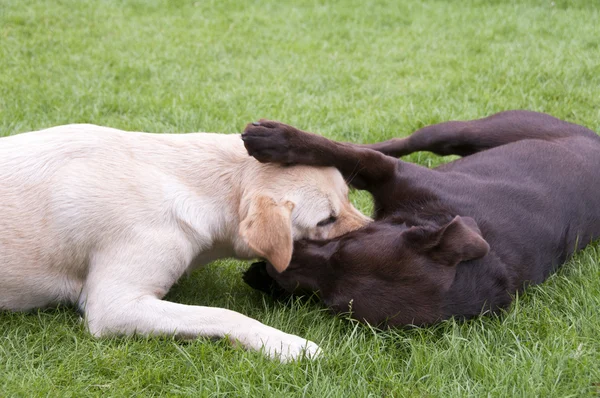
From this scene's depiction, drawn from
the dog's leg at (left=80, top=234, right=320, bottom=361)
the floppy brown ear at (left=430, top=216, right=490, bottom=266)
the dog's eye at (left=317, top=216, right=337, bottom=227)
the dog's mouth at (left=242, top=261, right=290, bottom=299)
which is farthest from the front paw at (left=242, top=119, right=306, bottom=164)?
the floppy brown ear at (left=430, top=216, right=490, bottom=266)

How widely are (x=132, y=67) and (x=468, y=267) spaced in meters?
5.35

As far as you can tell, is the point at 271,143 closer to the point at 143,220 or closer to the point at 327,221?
the point at 327,221

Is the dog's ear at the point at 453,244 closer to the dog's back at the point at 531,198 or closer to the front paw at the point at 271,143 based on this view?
the dog's back at the point at 531,198

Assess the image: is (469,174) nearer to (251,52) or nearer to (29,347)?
(29,347)

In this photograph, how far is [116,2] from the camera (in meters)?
11.0

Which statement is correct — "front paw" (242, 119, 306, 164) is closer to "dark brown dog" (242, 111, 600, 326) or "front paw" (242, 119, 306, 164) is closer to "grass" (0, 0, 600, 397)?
"dark brown dog" (242, 111, 600, 326)

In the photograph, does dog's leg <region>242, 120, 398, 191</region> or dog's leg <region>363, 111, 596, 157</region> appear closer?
dog's leg <region>242, 120, 398, 191</region>

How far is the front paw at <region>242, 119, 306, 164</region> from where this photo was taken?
152 inches

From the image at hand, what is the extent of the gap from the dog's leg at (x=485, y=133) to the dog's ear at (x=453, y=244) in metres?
1.75

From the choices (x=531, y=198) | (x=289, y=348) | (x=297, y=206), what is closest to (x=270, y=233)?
(x=297, y=206)

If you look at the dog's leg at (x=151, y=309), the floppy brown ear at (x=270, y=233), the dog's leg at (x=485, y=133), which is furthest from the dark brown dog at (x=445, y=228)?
the dog's leg at (x=151, y=309)

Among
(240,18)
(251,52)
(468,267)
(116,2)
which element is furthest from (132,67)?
(468,267)

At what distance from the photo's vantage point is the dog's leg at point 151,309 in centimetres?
330

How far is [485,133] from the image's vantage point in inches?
198
